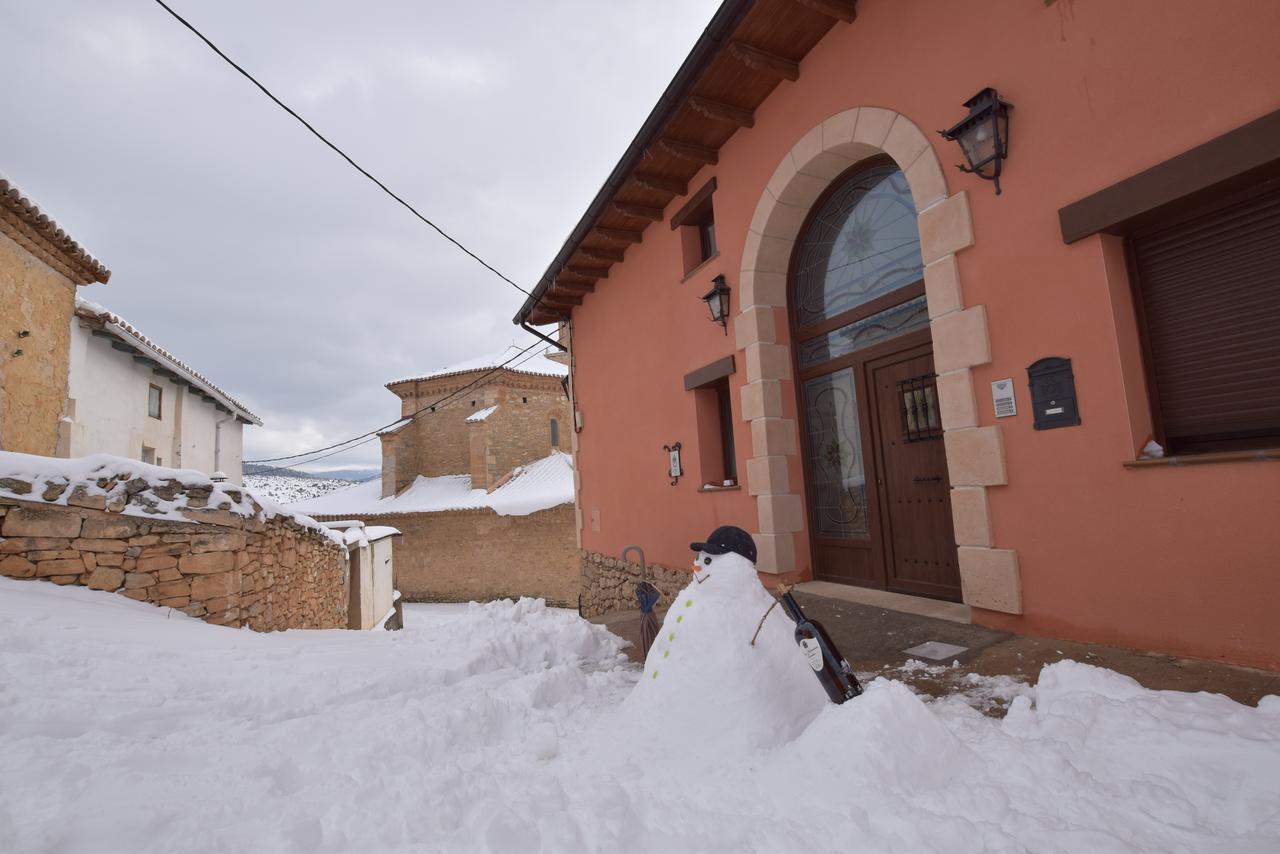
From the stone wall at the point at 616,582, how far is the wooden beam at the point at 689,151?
479 cm

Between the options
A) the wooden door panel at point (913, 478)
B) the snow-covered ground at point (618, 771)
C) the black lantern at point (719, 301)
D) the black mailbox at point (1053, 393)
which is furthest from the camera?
the black lantern at point (719, 301)

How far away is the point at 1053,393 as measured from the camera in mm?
3375

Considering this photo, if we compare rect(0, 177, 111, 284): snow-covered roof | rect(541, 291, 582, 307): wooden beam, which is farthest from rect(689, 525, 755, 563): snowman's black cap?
rect(0, 177, 111, 284): snow-covered roof

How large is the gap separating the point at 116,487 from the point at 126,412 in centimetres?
1077

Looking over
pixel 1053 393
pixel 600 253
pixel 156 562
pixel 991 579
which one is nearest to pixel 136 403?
pixel 156 562

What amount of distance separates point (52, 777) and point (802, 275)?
6061 mm

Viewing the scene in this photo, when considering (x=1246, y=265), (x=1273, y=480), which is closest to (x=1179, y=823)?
(x=1273, y=480)

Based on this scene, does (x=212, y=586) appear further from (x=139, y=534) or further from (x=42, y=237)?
(x=42, y=237)

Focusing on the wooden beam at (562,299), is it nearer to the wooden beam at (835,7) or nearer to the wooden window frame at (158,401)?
the wooden beam at (835,7)

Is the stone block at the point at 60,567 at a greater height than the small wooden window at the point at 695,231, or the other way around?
the small wooden window at the point at 695,231

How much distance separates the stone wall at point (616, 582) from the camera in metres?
7.12

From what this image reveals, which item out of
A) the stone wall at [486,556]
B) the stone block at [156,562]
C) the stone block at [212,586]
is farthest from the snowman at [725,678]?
the stone wall at [486,556]

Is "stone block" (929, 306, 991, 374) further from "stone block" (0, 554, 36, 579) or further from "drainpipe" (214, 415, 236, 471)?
"drainpipe" (214, 415, 236, 471)

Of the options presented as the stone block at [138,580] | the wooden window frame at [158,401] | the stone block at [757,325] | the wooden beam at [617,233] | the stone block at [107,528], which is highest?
the wooden beam at [617,233]
